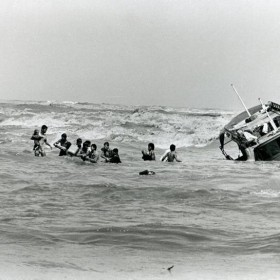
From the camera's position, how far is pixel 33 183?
451 inches

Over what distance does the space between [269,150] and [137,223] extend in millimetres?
11967

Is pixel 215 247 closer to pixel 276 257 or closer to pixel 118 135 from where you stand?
pixel 276 257

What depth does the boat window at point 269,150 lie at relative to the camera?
18.1 m

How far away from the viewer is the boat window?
18.1m

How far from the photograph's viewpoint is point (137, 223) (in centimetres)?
715

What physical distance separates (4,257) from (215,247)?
246 centimetres

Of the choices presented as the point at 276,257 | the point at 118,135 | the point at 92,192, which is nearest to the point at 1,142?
the point at 118,135

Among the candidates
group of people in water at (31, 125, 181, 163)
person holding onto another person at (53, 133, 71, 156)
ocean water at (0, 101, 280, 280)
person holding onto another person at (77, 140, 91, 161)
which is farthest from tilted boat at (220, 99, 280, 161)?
person holding onto another person at (53, 133, 71, 156)

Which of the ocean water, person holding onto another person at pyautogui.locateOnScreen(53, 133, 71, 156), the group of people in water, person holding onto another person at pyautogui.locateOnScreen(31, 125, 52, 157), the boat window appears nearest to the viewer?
the ocean water

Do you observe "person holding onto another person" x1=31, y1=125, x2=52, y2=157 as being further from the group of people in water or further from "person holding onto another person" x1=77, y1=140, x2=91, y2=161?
"person holding onto another person" x1=77, y1=140, x2=91, y2=161

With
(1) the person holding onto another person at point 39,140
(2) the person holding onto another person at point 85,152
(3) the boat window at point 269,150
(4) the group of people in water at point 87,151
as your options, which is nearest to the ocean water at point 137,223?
(2) the person holding onto another person at point 85,152

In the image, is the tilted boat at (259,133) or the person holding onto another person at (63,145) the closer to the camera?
the tilted boat at (259,133)

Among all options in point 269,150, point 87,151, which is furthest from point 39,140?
point 269,150

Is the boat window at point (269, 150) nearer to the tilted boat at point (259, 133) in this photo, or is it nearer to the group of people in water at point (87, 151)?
the tilted boat at point (259, 133)
